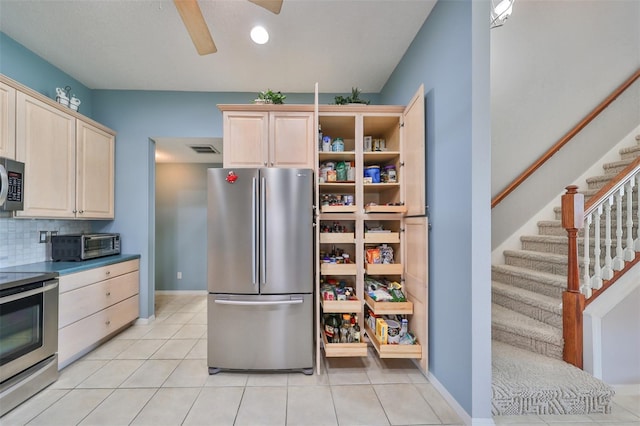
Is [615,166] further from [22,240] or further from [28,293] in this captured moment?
[22,240]

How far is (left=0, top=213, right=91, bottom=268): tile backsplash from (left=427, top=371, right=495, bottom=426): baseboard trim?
3.72m

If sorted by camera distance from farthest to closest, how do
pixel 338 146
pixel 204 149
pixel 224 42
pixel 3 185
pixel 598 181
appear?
pixel 204 149, pixel 598 181, pixel 338 146, pixel 224 42, pixel 3 185

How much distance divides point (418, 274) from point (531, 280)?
123 cm

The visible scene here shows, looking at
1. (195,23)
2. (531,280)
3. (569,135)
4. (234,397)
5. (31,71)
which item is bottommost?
(234,397)

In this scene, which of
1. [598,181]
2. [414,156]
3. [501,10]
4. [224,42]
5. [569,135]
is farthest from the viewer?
[569,135]

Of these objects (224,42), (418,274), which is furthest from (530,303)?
(224,42)

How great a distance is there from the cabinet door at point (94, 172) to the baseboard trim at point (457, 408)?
3.64 meters

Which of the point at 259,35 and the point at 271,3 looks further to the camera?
the point at 259,35

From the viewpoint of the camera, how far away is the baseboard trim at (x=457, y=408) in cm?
152

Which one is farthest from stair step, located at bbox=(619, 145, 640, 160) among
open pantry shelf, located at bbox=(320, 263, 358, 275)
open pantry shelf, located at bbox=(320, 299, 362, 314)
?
open pantry shelf, located at bbox=(320, 299, 362, 314)

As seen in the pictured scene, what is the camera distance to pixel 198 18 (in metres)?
1.69

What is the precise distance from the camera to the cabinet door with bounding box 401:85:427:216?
78.9 inches

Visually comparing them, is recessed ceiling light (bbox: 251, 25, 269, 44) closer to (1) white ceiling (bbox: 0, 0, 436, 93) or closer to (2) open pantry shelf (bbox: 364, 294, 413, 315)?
(1) white ceiling (bbox: 0, 0, 436, 93)

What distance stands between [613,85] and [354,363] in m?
4.30
